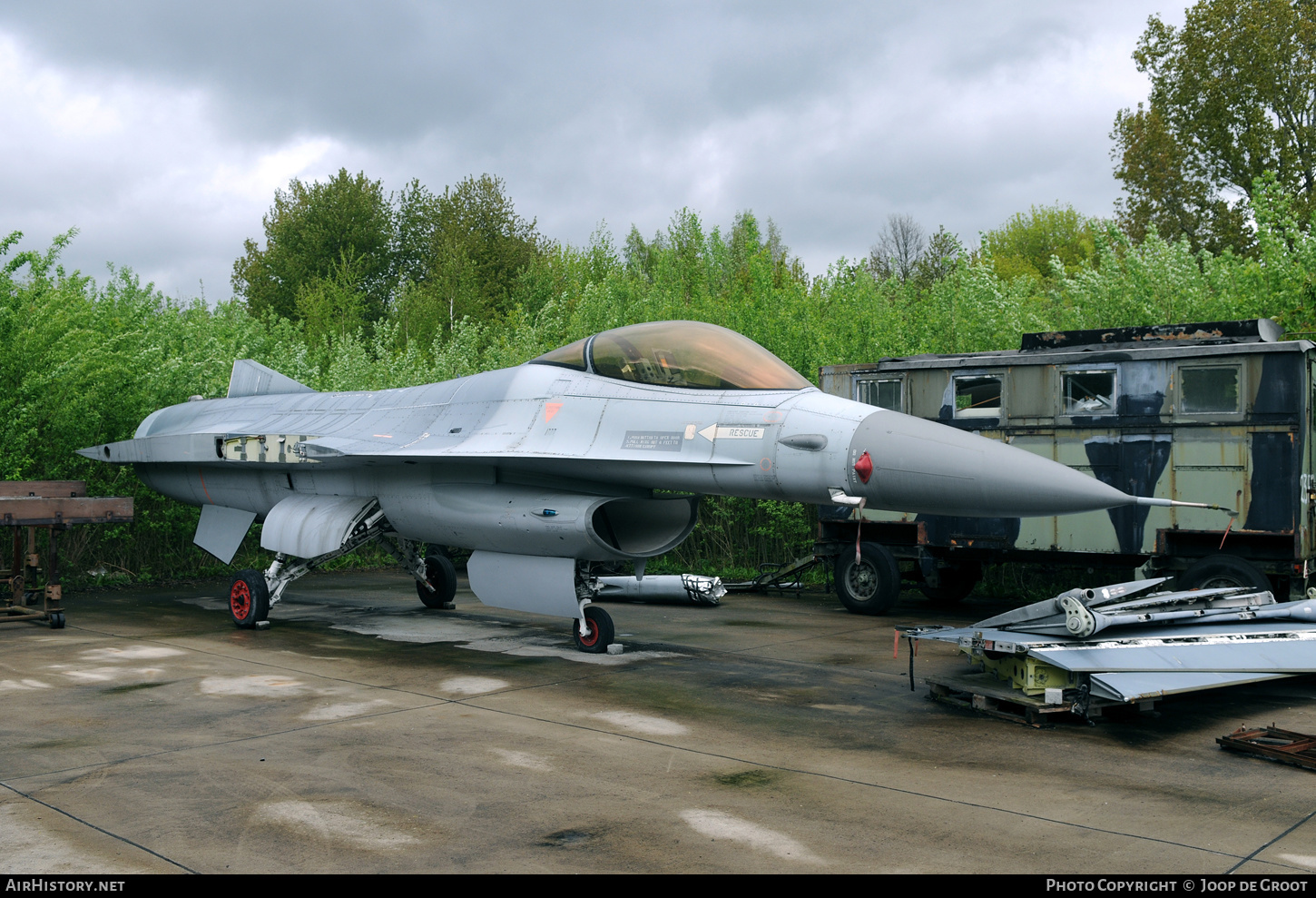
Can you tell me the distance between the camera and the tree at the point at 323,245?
46812 mm

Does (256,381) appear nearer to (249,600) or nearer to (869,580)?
(249,600)

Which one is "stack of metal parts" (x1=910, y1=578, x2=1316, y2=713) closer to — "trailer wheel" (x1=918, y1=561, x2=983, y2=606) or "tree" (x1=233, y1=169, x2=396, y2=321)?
"trailer wheel" (x1=918, y1=561, x2=983, y2=606)

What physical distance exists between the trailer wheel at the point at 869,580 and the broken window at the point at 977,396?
1928 mm

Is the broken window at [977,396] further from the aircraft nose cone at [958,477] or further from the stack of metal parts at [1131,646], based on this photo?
the aircraft nose cone at [958,477]

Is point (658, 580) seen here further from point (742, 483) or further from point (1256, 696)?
point (1256, 696)

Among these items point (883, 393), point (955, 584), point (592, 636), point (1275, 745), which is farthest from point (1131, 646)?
point (955, 584)

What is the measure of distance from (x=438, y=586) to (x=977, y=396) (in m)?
6.81

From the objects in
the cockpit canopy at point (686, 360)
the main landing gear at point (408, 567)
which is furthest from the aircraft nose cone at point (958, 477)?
the main landing gear at point (408, 567)

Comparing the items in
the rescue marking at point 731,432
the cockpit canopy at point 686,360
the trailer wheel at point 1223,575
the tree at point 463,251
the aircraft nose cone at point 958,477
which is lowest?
the trailer wheel at point 1223,575

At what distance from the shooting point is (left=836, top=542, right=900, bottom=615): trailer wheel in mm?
11656

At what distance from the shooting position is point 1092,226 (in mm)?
16516

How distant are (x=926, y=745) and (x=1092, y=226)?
1329 cm

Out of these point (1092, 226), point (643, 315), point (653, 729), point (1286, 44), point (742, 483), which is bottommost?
point (653, 729)

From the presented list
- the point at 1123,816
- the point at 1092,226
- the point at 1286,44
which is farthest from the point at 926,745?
the point at 1286,44
